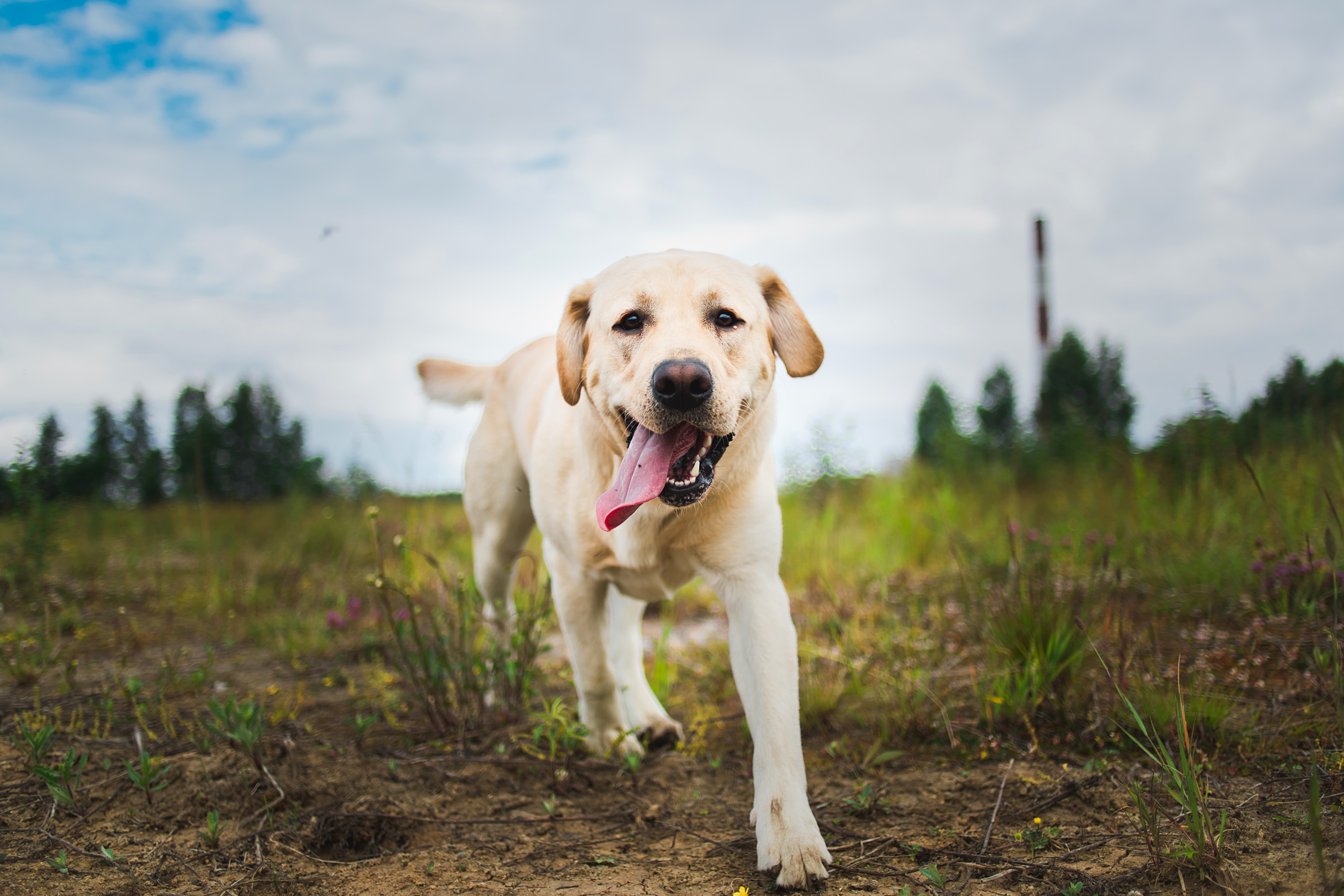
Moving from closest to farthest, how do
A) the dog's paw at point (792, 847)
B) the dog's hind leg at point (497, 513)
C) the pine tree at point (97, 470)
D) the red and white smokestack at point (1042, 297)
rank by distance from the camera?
the dog's paw at point (792, 847) → the dog's hind leg at point (497, 513) → the pine tree at point (97, 470) → the red and white smokestack at point (1042, 297)

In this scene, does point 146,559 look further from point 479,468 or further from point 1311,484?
point 1311,484

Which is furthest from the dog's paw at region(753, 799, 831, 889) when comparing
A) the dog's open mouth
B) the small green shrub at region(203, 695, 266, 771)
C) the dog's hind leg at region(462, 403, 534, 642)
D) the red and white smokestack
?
the red and white smokestack

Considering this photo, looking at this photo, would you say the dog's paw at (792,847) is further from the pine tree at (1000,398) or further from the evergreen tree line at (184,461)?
the pine tree at (1000,398)

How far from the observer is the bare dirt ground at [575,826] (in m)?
2.00

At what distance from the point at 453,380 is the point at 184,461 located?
37.7ft

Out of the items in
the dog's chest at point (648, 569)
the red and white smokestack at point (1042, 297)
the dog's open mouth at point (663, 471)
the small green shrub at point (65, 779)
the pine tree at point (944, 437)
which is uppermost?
the red and white smokestack at point (1042, 297)

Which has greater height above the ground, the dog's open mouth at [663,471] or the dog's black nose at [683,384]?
the dog's black nose at [683,384]

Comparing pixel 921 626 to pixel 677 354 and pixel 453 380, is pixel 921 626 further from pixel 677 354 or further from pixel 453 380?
pixel 453 380

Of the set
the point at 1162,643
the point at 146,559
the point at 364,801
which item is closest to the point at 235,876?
the point at 364,801

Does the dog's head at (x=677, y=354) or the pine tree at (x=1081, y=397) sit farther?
the pine tree at (x=1081, y=397)

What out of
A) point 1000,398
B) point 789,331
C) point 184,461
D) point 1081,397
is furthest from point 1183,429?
point 1000,398

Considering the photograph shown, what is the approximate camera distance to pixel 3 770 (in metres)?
2.58

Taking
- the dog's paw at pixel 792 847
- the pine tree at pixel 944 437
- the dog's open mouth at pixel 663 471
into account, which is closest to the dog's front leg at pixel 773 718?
the dog's paw at pixel 792 847

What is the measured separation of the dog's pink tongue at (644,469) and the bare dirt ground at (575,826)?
100cm
